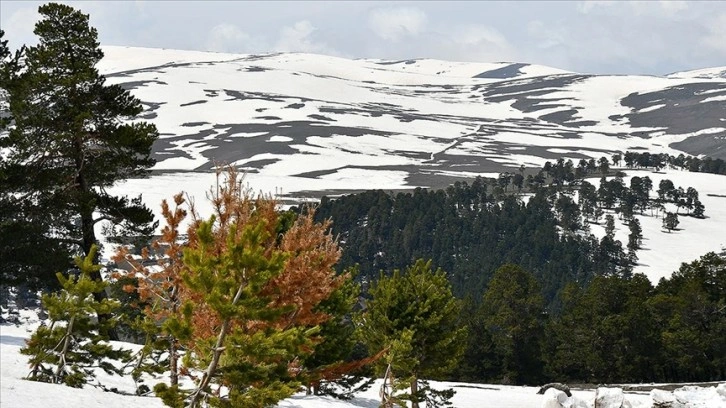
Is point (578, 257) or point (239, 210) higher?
point (239, 210)

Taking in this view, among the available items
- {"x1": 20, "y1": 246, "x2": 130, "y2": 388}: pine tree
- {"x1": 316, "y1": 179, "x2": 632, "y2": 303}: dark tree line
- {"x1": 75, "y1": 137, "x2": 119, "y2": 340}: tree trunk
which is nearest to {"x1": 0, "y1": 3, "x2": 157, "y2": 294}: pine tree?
{"x1": 75, "y1": 137, "x2": 119, "y2": 340}: tree trunk

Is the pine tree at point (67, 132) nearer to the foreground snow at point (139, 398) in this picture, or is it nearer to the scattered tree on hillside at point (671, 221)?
the foreground snow at point (139, 398)

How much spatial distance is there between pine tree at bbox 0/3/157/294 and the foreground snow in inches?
203

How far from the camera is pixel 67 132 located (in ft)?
81.4

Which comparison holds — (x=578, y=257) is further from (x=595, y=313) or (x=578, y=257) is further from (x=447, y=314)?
(x=447, y=314)

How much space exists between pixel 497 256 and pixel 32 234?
10691 centimetres

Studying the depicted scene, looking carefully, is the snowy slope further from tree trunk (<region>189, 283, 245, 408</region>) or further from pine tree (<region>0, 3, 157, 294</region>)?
tree trunk (<region>189, 283, 245, 408</region>)

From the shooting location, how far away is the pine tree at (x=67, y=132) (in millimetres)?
24812

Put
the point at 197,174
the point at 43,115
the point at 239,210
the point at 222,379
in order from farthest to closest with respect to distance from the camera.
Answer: the point at 197,174 < the point at 43,115 < the point at 239,210 < the point at 222,379

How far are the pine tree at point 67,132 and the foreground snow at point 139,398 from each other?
5.16 m

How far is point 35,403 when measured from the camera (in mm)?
12781

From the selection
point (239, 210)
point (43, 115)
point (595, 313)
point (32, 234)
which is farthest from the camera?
point (595, 313)

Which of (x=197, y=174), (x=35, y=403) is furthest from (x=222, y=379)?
(x=197, y=174)

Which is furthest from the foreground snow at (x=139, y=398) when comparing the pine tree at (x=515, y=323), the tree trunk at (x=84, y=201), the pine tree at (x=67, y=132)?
the pine tree at (x=515, y=323)
